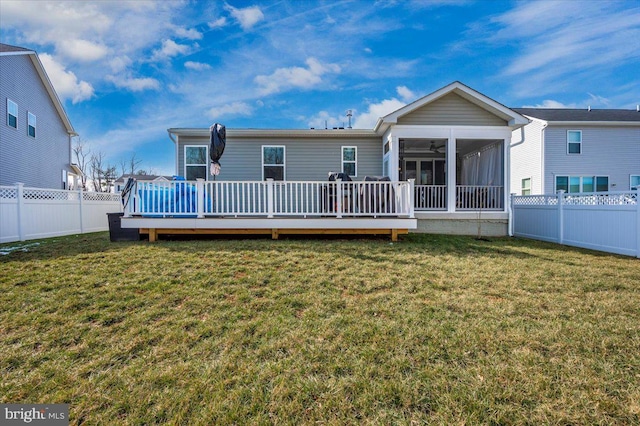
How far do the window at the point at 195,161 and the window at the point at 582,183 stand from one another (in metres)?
16.3

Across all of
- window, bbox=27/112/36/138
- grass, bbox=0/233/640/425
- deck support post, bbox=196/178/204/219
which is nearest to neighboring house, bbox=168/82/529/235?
deck support post, bbox=196/178/204/219

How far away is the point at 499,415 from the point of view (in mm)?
1670

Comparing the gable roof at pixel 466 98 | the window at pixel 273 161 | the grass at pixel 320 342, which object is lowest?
the grass at pixel 320 342

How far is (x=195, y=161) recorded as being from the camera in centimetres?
985

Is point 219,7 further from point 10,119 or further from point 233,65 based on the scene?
point 10,119

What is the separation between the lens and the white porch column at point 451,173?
8.48m

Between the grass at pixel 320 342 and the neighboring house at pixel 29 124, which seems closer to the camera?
the grass at pixel 320 342

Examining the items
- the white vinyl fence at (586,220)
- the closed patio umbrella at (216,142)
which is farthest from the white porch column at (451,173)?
the closed patio umbrella at (216,142)

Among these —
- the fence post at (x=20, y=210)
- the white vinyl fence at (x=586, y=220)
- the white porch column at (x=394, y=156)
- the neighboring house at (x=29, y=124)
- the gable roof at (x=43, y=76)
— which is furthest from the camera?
the gable roof at (x=43, y=76)

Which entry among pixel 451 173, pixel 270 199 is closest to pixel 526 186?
pixel 451 173

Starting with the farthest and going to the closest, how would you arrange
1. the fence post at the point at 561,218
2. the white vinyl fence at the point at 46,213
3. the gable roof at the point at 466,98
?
the gable roof at the point at 466,98 → the fence post at the point at 561,218 → the white vinyl fence at the point at 46,213

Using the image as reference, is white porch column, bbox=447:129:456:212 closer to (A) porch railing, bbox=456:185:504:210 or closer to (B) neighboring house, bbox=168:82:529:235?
(B) neighboring house, bbox=168:82:529:235

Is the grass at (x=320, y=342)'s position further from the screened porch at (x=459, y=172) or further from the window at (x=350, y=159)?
the window at (x=350, y=159)

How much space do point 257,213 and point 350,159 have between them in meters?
4.56
